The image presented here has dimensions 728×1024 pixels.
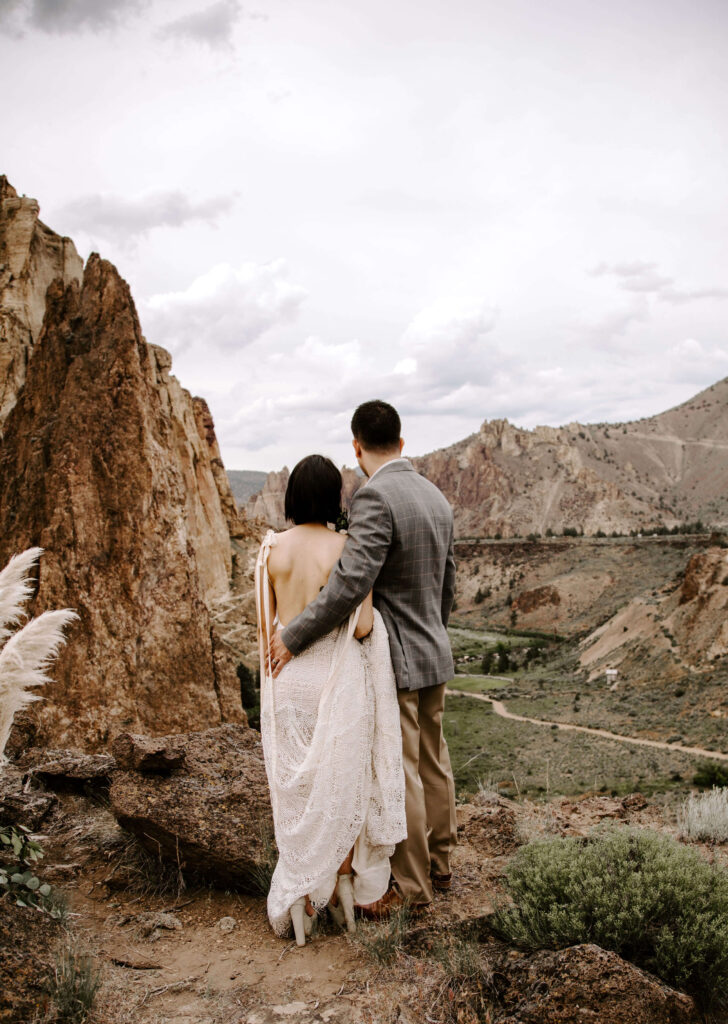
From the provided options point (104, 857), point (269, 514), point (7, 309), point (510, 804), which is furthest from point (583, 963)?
point (269, 514)

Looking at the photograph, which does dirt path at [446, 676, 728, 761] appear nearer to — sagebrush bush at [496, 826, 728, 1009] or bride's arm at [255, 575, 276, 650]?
sagebrush bush at [496, 826, 728, 1009]

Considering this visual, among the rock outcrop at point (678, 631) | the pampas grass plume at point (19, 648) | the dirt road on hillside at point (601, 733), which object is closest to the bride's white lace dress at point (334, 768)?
the pampas grass plume at point (19, 648)

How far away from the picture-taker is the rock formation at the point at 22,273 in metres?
13.8

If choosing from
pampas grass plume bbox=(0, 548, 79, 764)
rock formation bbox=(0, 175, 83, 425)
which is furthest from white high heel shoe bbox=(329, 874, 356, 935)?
rock formation bbox=(0, 175, 83, 425)

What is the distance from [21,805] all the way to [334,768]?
6.77 ft

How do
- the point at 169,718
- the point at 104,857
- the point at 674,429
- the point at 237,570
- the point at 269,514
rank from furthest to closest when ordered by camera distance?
the point at 269,514 < the point at 674,429 < the point at 237,570 < the point at 169,718 < the point at 104,857

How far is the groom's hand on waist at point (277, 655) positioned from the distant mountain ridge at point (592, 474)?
280 feet

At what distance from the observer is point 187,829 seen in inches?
137

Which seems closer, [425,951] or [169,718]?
[425,951]

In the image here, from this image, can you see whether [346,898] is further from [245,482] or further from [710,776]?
[245,482]

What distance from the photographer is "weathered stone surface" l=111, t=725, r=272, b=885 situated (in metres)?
3.47

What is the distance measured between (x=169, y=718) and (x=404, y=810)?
6.83 m

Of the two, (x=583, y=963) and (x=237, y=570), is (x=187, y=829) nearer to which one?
(x=583, y=963)

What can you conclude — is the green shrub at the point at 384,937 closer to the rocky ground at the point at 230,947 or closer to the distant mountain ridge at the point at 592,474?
the rocky ground at the point at 230,947
